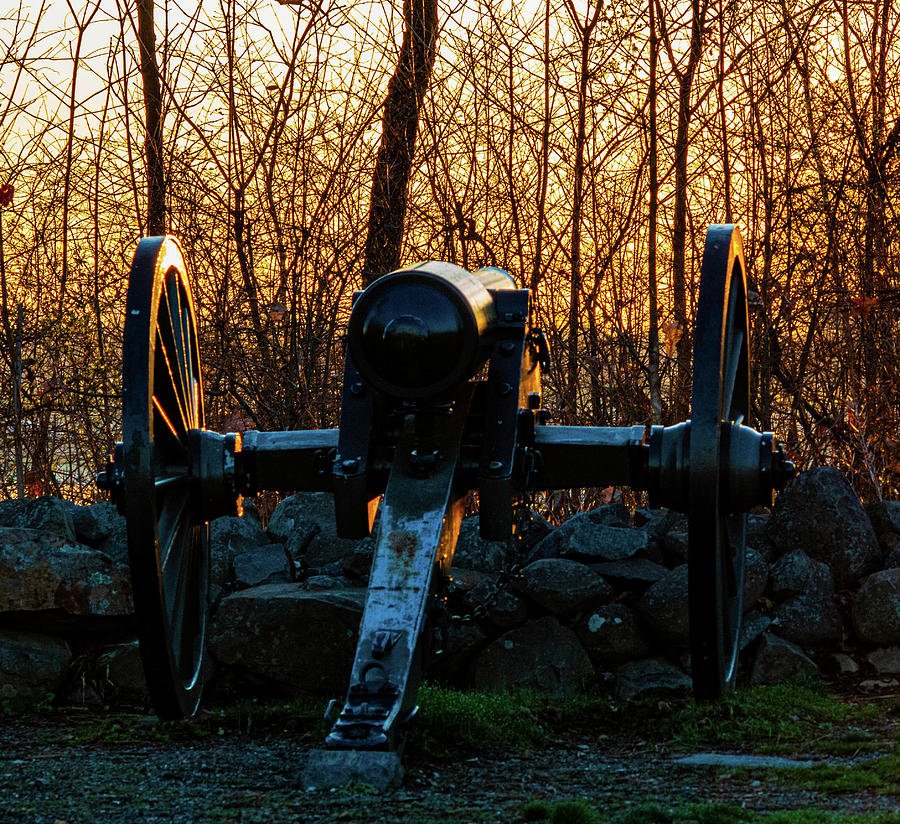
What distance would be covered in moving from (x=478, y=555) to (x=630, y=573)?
2.21 ft

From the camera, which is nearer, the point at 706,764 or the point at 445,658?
the point at 706,764

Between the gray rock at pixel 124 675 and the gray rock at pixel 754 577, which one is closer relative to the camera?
the gray rock at pixel 124 675

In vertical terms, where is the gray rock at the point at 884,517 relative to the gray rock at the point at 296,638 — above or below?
above

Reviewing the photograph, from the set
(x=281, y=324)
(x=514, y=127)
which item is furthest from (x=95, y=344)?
(x=514, y=127)

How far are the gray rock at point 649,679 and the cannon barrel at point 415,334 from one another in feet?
5.67

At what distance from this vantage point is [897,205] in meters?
7.68

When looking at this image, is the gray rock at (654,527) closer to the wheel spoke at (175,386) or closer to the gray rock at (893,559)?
the gray rock at (893,559)

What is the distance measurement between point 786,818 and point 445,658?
231cm

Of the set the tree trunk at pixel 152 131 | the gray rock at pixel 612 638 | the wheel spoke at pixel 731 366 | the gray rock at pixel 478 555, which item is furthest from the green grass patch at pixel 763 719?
the tree trunk at pixel 152 131

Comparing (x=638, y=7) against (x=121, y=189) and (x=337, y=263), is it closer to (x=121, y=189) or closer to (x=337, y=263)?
(x=337, y=263)

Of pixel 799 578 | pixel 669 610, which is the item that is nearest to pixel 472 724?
pixel 669 610

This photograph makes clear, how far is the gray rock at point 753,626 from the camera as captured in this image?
5680mm

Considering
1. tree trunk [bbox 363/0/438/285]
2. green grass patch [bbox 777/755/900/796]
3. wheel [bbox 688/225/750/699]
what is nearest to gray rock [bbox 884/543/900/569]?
wheel [bbox 688/225/750/699]

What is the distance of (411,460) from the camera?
14.3ft
